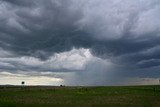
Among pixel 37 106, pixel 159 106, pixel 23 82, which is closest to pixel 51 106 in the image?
pixel 37 106

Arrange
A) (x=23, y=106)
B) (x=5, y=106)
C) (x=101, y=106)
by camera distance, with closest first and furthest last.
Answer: (x=5, y=106) < (x=23, y=106) < (x=101, y=106)

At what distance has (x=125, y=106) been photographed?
48906 millimetres

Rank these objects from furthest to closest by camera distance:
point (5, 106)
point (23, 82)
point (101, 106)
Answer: point (23, 82) → point (101, 106) → point (5, 106)

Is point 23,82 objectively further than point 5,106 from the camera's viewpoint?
Yes

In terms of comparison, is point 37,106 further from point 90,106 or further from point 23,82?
point 23,82

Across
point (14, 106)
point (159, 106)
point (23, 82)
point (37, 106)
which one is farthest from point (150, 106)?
point (23, 82)

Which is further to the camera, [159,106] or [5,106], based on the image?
[159,106]

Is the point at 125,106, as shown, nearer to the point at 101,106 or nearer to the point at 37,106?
the point at 101,106

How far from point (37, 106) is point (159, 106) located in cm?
1902

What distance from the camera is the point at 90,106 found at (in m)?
47.8

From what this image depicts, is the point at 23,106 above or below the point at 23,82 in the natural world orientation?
below

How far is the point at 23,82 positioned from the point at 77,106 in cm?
13055

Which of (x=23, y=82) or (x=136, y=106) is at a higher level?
(x=23, y=82)

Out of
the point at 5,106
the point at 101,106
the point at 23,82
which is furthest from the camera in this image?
the point at 23,82
